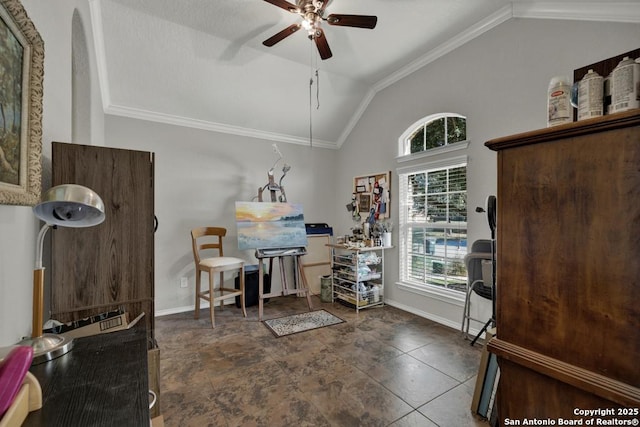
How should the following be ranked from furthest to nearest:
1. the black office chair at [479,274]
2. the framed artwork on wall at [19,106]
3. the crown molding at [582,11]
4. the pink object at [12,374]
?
the black office chair at [479,274] → the crown molding at [582,11] → the framed artwork on wall at [19,106] → the pink object at [12,374]

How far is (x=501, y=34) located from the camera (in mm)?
2574

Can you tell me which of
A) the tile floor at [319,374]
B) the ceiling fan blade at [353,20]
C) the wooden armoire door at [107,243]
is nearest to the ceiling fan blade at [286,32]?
the ceiling fan blade at [353,20]

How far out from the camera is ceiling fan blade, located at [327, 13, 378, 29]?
208 centimetres

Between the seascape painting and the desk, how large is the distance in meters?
2.43

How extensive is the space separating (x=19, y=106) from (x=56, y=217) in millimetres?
395

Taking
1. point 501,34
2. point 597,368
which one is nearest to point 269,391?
point 597,368

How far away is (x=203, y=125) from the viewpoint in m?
3.76

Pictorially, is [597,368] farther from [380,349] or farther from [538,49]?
[538,49]

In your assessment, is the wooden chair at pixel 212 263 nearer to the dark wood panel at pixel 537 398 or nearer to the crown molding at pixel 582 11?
the dark wood panel at pixel 537 398

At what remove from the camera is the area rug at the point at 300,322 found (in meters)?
2.97

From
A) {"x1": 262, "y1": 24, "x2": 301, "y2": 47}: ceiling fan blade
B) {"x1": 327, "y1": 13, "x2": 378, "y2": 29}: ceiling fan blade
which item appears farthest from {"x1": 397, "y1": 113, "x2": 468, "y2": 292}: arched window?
{"x1": 262, "y1": 24, "x2": 301, "y2": 47}: ceiling fan blade

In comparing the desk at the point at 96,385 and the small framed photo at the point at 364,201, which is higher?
the small framed photo at the point at 364,201

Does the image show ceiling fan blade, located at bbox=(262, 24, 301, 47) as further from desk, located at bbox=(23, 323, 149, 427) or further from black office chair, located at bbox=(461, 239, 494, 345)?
black office chair, located at bbox=(461, 239, 494, 345)

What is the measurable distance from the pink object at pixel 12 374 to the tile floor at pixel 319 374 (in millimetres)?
1425
